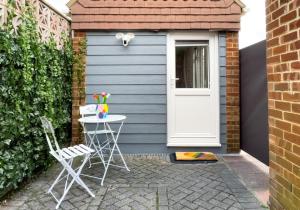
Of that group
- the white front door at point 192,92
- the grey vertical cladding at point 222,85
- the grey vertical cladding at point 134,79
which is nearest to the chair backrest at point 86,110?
the grey vertical cladding at point 134,79

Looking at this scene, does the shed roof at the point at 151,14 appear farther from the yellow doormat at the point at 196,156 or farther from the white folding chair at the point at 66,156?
the white folding chair at the point at 66,156

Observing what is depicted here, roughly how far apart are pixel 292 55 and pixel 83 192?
2.47 metres

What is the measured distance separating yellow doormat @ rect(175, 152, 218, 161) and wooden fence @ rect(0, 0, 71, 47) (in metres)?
2.62

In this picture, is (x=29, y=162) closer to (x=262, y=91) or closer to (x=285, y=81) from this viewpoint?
(x=285, y=81)

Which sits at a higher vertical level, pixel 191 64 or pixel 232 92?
pixel 191 64

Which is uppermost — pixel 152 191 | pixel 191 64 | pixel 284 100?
pixel 191 64

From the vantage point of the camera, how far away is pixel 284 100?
2.25 metres

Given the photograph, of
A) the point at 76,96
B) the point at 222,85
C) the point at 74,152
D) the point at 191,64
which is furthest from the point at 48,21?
the point at 222,85

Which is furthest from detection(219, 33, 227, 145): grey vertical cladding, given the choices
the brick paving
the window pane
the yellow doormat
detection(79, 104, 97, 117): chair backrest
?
A: detection(79, 104, 97, 117): chair backrest

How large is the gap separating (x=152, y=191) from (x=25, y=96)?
1.80 meters

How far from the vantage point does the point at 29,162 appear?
3.43 metres

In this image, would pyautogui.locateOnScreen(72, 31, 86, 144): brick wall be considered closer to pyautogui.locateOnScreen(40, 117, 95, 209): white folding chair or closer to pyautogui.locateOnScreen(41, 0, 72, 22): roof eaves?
pyautogui.locateOnScreen(41, 0, 72, 22): roof eaves

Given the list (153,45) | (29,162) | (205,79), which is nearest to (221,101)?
(205,79)

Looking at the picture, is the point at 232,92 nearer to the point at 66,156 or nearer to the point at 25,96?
the point at 66,156
